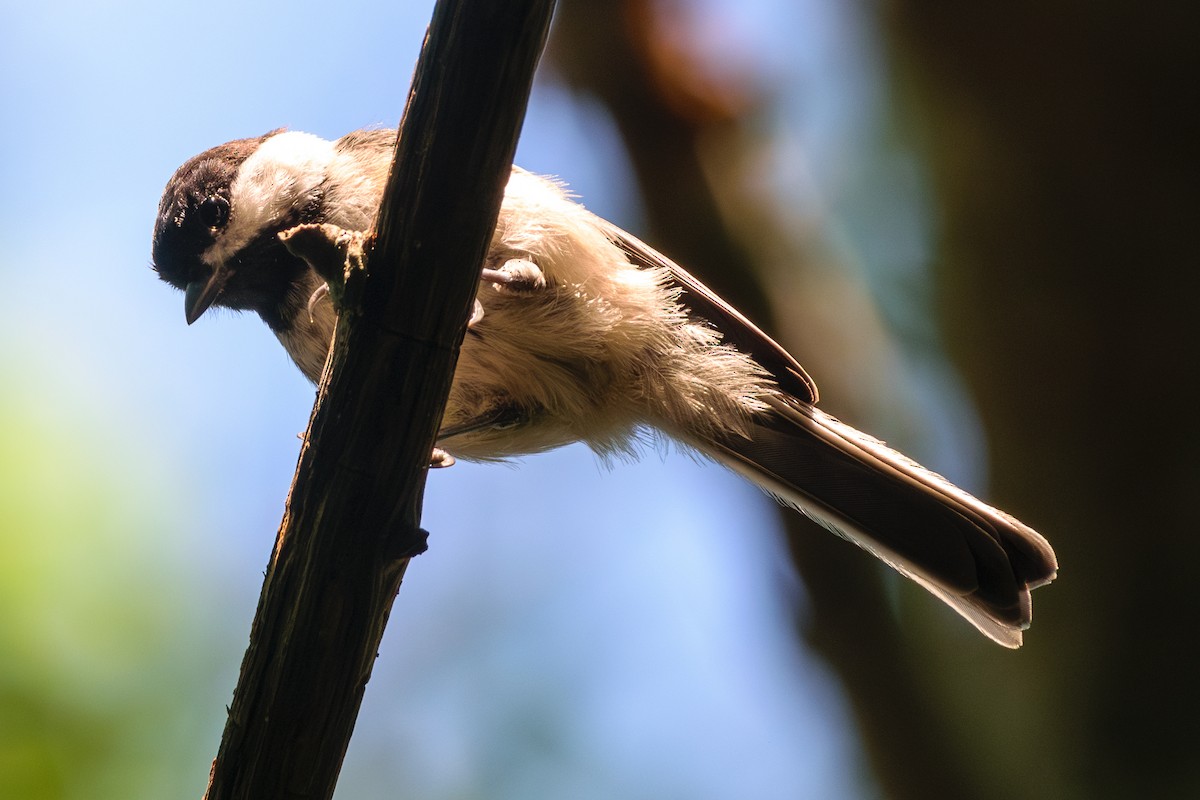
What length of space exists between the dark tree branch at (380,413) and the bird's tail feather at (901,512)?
1.17 meters

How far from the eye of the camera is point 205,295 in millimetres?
2461

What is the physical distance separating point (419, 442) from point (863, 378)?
8.41 feet

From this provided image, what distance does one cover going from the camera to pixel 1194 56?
3.32 m

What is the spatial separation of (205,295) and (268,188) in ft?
1.06

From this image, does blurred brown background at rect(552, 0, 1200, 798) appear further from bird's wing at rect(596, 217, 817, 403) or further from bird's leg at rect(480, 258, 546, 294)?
bird's leg at rect(480, 258, 546, 294)

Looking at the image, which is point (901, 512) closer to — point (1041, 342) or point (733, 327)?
point (733, 327)

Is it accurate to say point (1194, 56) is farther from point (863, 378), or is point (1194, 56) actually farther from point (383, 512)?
point (383, 512)

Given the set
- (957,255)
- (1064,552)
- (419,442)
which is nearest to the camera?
(419,442)

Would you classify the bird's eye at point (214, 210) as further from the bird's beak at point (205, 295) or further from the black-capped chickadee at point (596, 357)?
the bird's beak at point (205, 295)

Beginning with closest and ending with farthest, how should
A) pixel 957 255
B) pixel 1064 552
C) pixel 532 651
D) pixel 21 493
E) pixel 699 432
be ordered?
1. pixel 699 432
2. pixel 21 493
3. pixel 1064 552
4. pixel 957 255
5. pixel 532 651

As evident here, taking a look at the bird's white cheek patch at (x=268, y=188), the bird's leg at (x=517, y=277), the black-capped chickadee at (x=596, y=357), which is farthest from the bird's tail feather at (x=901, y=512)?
the bird's white cheek patch at (x=268, y=188)

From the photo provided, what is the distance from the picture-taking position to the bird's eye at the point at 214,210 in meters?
2.51

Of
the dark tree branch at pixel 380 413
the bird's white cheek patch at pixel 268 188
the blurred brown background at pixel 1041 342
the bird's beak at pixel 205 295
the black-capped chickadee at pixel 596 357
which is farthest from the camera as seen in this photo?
the blurred brown background at pixel 1041 342

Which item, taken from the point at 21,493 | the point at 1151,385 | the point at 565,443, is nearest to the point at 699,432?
the point at 565,443
